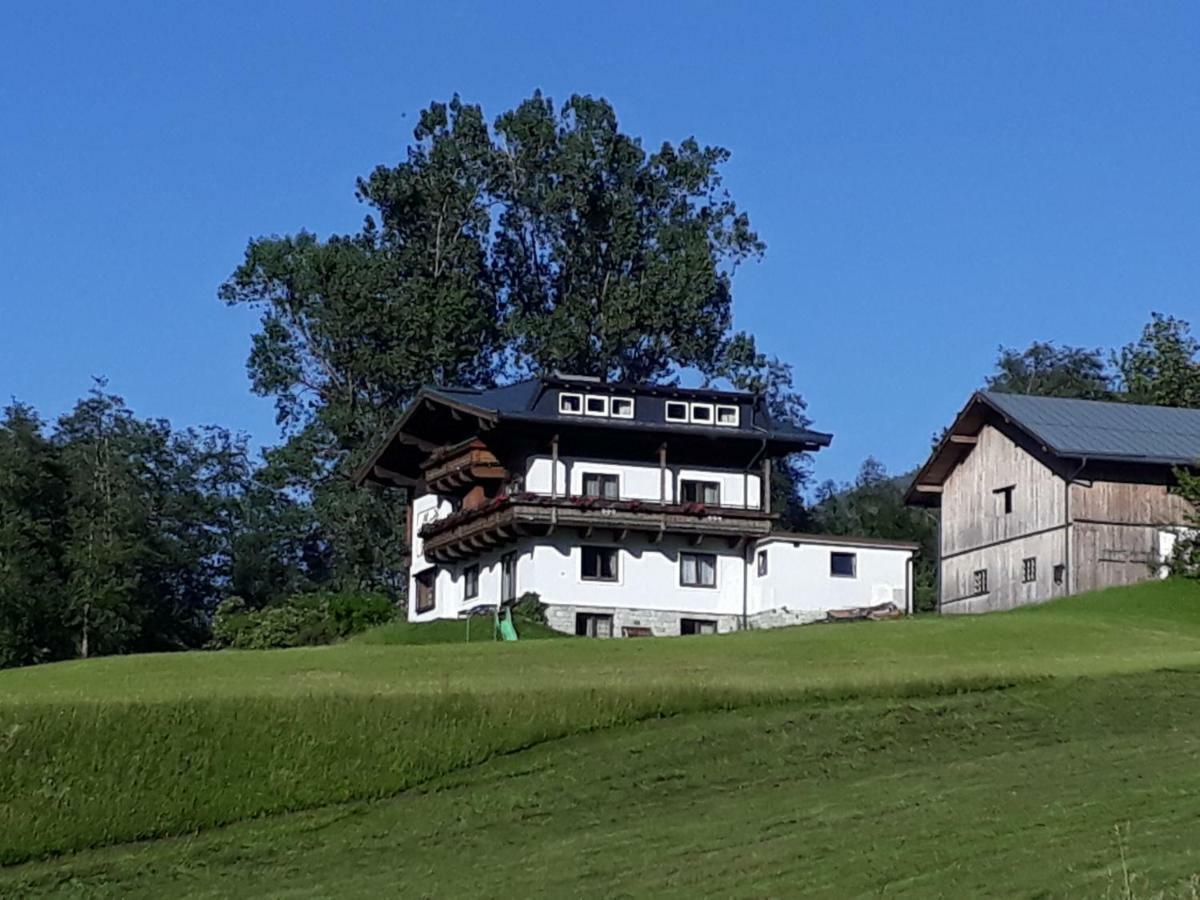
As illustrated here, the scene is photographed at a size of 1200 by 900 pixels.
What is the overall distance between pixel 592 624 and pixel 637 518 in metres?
3.78

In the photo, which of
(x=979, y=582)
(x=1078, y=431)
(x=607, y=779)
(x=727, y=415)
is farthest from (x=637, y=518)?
(x=607, y=779)

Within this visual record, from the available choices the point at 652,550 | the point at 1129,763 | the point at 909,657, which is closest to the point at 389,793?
the point at 1129,763

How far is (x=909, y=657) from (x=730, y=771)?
13003mm

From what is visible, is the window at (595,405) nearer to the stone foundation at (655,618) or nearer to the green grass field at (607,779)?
the stone foundation at (655,618)

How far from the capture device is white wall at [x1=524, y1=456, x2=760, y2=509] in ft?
225

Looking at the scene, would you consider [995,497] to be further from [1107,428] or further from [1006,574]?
[1107,428]

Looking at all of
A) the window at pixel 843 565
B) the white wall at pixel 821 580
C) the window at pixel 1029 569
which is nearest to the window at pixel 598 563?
the white wall at pixel 821 580

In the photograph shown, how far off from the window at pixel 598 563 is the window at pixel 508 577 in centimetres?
235

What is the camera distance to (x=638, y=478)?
6956 cm

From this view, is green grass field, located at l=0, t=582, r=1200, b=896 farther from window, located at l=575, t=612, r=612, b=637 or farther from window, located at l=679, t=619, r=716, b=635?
window, located at l=679, t=619, r=716, b=635

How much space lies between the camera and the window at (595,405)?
69.2 metres

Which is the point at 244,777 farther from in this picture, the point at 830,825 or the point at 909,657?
the point at 909,657

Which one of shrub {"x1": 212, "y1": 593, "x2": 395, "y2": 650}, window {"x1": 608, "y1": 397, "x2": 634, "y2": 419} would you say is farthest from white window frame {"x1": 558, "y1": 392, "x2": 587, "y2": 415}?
shrub {"x1": 212, "y1": 593, "x2": 395, "y2": 650}

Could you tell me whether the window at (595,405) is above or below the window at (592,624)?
above
